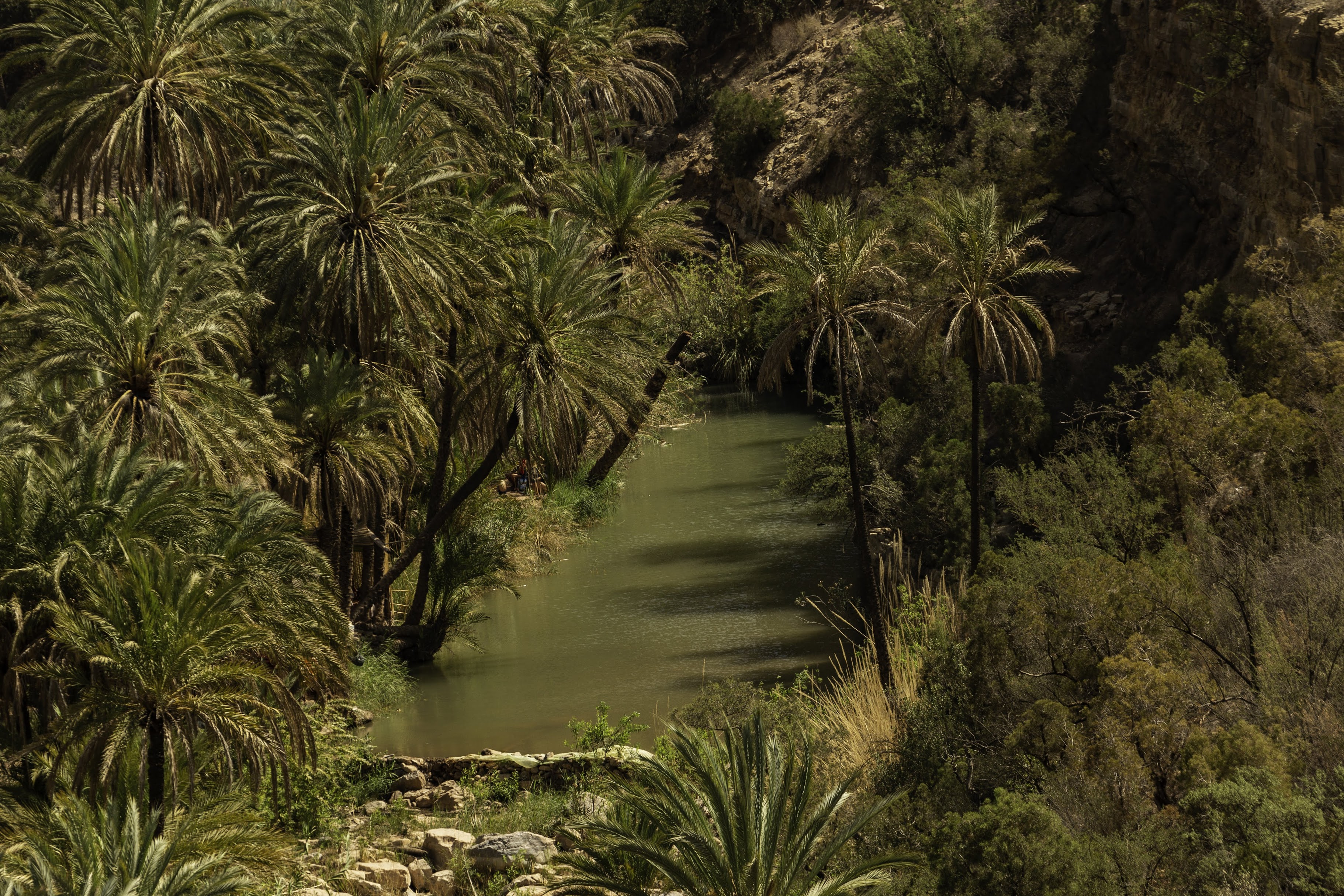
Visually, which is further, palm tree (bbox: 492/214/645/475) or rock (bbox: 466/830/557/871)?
palm tree (bbox: 492/214/645/475)

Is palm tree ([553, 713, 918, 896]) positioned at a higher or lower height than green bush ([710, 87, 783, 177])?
lower

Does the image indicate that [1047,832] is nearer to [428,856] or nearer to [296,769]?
[428,856]

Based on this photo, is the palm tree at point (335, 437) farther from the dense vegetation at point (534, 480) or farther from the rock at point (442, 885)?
the rock at point (442, 885)

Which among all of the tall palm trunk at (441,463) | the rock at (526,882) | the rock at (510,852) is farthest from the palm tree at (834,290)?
the rock at (526,882)

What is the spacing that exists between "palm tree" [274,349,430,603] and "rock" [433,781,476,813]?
4.11 metres

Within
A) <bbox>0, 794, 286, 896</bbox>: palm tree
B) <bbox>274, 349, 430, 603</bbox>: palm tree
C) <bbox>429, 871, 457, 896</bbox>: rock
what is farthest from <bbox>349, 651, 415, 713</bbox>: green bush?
<bbox>0, 794, 286, 896</bbox>: palm tree

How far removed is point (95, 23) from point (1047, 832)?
1690cm

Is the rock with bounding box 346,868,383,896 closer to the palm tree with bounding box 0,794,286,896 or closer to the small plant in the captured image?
the palm tree with bounding box 0,794,286,896

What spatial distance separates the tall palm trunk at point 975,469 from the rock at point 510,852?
8.62m

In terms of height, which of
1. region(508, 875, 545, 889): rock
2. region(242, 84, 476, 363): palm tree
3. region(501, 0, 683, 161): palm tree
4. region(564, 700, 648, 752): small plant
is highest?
region(501, 0, 683, 161): palm tree

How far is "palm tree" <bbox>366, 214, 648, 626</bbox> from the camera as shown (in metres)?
19.5

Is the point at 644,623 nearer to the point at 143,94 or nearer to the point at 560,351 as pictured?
the point at 560,351

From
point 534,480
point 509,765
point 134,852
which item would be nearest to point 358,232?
point 509,765

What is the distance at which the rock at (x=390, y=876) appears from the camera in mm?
12695
